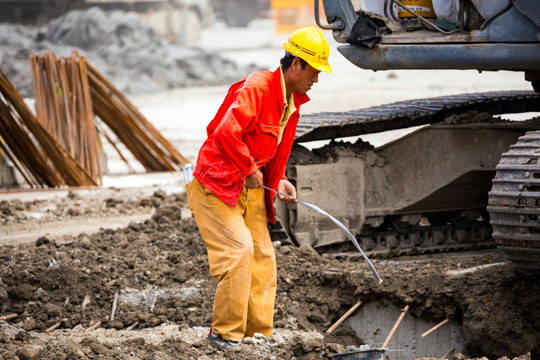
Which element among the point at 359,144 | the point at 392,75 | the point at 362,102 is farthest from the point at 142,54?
the point at 359,144

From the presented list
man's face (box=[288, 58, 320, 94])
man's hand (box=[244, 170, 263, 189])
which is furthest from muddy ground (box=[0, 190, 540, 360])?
man's face (box=[288, 58, 320, 94])

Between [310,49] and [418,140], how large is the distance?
2.60 m

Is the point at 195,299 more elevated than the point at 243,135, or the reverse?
the point at 243,135

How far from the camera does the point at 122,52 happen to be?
26.0 metres

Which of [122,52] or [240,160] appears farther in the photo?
[122,52]

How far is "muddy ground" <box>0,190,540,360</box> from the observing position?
5.54m

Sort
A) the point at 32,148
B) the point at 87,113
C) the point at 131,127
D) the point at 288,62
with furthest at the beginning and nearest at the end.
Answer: the point at 131,127 < the point at 87,113 < the point at 32,148 < the point at 288,62

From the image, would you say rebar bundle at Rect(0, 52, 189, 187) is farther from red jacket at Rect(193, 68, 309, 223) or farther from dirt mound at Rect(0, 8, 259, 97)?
dirt mound at Rect(0, 8, 259, 97)

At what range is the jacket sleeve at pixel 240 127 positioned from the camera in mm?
5129

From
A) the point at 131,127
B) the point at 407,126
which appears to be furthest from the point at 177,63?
the point at 407,126

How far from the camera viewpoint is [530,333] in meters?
6.27

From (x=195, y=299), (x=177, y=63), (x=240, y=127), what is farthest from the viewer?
(x=177, y=63)

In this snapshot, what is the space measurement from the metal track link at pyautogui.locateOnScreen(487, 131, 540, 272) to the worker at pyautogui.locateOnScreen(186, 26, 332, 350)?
1.31m

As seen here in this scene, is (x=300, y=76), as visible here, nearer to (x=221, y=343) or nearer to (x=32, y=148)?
(x=221, y=343)
